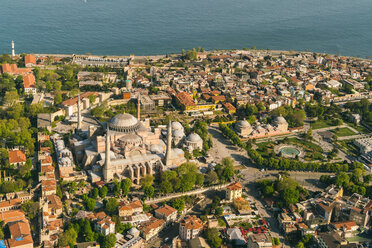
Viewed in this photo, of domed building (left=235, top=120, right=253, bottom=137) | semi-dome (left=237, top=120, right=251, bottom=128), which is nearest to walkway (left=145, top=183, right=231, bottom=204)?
domed building (left=235, top=120, right=253, bottom=137)

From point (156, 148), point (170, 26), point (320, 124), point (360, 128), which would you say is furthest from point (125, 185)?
point (170, 26)

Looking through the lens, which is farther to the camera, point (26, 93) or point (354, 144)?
point (26, 93)

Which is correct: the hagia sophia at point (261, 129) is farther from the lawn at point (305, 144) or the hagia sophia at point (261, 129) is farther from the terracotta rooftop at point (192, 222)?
the terracotta rooftop at point (192, 222)

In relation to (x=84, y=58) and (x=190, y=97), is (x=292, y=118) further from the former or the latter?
(x=84, y=58)

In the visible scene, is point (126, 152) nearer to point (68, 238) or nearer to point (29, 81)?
point (68, 238)

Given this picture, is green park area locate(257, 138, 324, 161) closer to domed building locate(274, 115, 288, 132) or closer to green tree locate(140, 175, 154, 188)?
domed building locate(274, 115, 288, 132)

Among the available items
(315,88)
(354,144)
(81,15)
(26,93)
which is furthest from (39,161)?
(81,15)
